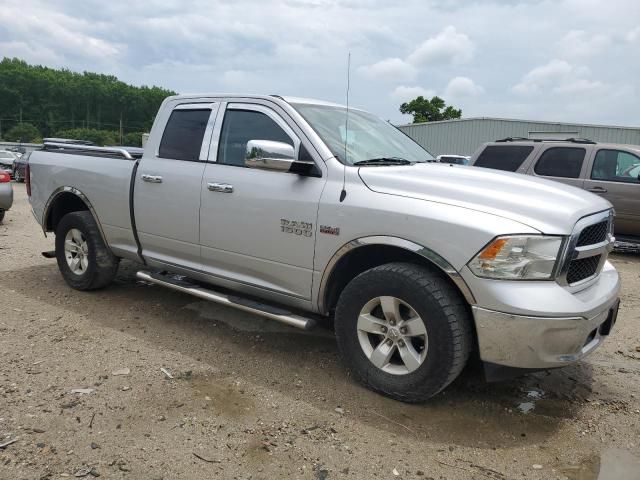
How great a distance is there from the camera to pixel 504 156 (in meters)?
9.00

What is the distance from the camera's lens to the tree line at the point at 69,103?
87.1 meters

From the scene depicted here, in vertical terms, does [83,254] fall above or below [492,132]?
below

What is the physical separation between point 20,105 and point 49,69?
59.1 ft

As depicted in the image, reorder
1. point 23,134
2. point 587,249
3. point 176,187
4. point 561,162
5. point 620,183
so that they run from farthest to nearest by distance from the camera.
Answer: point 23,134 < point 561,162 < point 620,183 < point 176,187 < point 587,249

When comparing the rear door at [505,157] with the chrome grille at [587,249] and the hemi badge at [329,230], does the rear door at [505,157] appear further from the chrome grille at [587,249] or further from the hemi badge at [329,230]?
the hemi badge at [329,230]

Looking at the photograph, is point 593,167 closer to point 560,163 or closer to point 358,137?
point 560,163

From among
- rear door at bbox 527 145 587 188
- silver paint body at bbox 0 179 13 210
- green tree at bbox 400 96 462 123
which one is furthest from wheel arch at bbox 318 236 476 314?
green tree at bbox 400 96 462 123

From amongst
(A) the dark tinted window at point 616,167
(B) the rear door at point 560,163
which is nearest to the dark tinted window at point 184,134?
(B) the rear door at point 560,163

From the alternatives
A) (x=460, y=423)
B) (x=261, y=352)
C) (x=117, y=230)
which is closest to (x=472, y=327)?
(x=460, y=423)

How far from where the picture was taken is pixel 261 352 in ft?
13.3

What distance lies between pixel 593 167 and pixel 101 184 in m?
7.48

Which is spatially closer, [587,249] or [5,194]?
[587,249]

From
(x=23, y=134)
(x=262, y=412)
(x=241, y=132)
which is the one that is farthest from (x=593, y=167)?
(x=23, y=134)

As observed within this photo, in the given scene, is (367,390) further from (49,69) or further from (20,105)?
(49,69)
